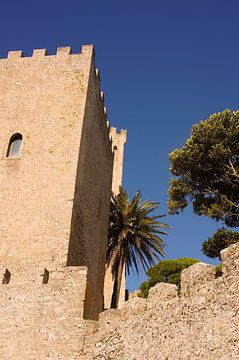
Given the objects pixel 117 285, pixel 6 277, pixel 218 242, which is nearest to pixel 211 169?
pixel 218 242

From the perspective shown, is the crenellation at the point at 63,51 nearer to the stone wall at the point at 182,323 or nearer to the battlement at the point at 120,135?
the stone wall at the point at 182,323

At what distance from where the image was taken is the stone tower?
11078 millimetres

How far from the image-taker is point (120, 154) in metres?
33.8

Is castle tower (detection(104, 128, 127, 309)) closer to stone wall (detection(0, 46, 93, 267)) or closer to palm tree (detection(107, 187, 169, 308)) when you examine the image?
palm tree (detection(107, 187, 169, 308))

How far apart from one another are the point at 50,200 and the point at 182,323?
6354mm

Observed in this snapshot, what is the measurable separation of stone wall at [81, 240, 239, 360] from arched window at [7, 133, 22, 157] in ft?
21.9

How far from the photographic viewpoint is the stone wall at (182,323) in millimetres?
7766

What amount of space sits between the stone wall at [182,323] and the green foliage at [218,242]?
262 inches

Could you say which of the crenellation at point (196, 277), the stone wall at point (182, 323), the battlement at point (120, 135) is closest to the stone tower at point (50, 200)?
the stone wall at point (182, 323)

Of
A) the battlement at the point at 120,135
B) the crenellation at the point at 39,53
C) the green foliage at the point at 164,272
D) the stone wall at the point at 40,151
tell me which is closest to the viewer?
the stone wall at the point at 40,151

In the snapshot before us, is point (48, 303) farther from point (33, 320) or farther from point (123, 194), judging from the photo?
point (123, 194)

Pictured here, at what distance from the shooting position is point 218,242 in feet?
53.1

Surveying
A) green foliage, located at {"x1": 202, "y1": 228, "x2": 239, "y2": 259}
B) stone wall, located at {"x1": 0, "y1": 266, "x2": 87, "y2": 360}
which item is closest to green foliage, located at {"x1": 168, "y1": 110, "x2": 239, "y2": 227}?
green foliage, located at {"x1": 202, "y1": 228, "x2": 239, "y2": 259}

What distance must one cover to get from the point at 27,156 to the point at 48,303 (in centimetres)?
519
